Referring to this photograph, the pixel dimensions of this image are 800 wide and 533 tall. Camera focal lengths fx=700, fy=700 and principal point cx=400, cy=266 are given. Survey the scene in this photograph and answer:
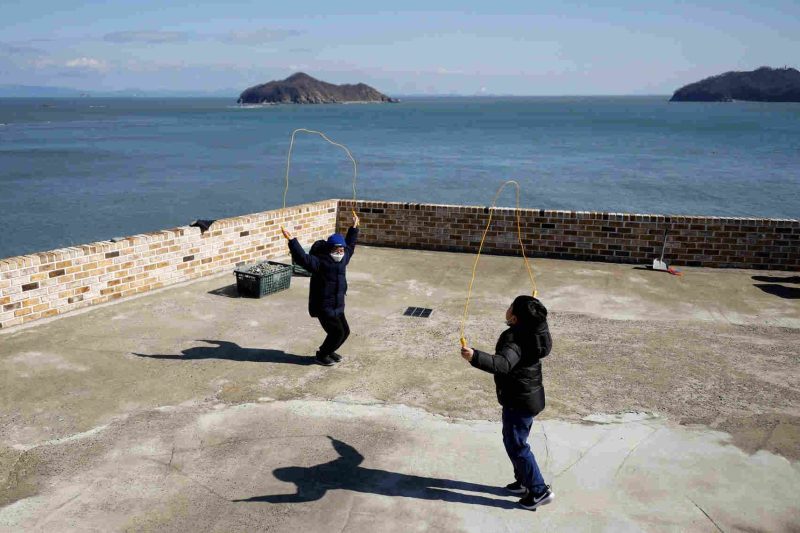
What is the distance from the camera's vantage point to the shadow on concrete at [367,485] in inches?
207

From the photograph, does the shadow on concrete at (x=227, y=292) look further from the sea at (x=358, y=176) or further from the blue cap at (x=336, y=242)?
the sea at (x=358, y=176)

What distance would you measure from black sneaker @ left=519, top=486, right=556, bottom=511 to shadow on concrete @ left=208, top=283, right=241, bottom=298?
6541 millimetres

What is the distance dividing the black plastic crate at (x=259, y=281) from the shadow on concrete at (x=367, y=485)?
5.12 metres

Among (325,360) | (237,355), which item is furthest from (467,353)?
(237,355)

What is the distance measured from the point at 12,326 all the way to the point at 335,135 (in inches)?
3834

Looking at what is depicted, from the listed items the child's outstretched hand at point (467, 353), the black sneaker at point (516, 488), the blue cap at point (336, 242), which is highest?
the blue cap at point (336, 242)

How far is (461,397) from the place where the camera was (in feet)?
23.4

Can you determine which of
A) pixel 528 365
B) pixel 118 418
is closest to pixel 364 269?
pixel 118 418

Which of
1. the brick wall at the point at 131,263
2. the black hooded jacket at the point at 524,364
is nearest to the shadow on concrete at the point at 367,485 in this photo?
the black hooded jacket at the point at 524,364

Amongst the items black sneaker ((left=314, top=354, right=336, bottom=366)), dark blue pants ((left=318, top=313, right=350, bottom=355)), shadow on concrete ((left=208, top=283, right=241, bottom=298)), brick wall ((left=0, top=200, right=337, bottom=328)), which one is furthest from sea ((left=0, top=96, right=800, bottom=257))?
dark blue pants ((left=318, top=313, right=350, bottom=355))

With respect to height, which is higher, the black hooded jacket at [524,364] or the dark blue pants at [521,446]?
the black hooded jacket at [524,364]

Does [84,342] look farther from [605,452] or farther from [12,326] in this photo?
[605,452]

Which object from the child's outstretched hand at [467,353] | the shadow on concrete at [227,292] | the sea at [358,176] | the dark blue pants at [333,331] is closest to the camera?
the child's outstretched hand at [467,353]

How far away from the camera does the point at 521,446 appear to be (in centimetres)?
506
